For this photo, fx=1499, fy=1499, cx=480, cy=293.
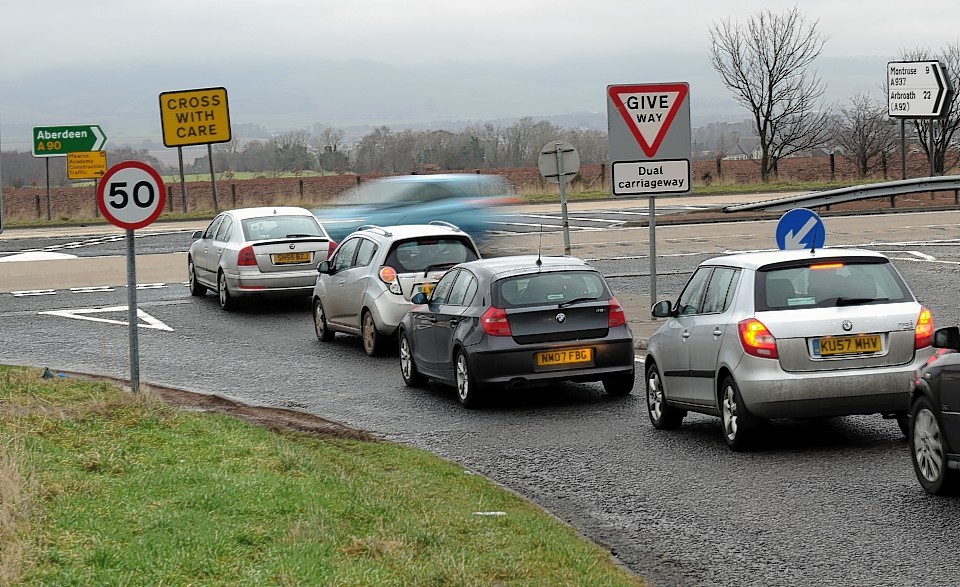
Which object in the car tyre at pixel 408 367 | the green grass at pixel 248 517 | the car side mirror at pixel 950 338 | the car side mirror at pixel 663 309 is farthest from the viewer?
the car tyre at pixel 408 367

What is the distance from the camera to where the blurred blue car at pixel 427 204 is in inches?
1031

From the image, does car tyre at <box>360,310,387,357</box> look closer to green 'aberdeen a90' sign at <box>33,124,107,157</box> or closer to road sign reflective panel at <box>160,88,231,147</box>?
road sign reflective panel at <box>160,88,231,147</box>

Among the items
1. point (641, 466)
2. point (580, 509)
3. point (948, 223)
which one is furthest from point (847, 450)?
point (948, 223)

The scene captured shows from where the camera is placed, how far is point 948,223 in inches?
1358

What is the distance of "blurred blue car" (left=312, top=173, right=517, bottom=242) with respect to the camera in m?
26.2

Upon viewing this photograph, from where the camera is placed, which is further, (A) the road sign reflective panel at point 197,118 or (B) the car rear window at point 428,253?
(A) the road sign reflective panel at point 197,118

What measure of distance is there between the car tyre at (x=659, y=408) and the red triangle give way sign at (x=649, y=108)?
601 cm

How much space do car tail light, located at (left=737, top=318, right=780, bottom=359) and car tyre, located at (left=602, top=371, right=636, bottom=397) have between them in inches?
137

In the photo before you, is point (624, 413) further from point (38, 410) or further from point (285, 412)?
point (38, 410)

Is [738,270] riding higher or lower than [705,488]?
higher

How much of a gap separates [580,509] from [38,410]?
468 cm

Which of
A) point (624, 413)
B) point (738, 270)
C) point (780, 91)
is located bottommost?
point (624, 413)

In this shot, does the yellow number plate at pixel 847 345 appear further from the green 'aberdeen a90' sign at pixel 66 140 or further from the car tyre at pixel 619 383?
the green 'aberdeen a90' sign at pixel 66 140

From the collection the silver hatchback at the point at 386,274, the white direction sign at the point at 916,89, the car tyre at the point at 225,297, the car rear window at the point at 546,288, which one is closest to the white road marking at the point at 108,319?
the car tyre at the point at 225,297
